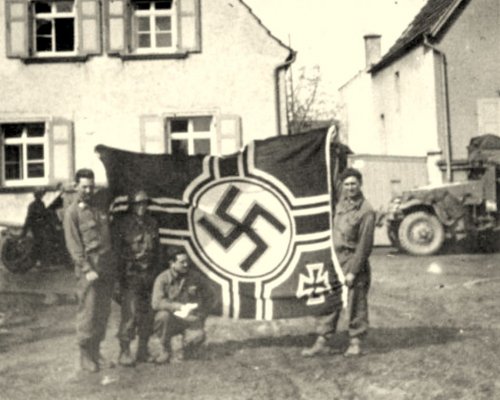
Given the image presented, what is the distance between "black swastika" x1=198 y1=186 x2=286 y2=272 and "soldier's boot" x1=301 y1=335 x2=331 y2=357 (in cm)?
93

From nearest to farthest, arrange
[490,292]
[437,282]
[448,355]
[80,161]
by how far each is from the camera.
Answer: [448,355] < [490,292] < [437,282] < [80,161]

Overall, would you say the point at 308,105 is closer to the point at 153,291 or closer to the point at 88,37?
the point at 88,37

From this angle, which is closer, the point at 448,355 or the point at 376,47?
the point at 448,355

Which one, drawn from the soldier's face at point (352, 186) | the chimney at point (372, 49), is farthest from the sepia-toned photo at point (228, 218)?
the chimney at point (372, 49)

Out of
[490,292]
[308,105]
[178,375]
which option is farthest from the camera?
[308,105]

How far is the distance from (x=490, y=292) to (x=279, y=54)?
9313 mm

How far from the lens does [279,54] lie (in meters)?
19.4

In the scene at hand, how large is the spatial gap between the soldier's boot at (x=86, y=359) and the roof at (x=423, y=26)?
1704cm

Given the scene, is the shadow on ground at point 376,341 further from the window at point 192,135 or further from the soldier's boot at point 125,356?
the window at point 192,135

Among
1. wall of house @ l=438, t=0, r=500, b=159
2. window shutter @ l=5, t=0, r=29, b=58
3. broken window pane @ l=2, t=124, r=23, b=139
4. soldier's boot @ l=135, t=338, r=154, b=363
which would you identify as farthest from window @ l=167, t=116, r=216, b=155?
soldier's boot @ l=135, t=338, r=154, b=363

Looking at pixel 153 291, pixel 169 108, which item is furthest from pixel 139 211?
pixel 169 108

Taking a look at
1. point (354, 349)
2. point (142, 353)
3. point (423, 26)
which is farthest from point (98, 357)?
point (423, 26)

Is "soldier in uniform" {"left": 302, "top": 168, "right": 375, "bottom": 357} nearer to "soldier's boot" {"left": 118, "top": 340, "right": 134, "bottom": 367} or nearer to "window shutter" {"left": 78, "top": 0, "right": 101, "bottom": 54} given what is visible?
"soldier's boot" {"left": 118, "top": 340, "right": 134, "bottom": 367}

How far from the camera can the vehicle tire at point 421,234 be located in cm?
1675
